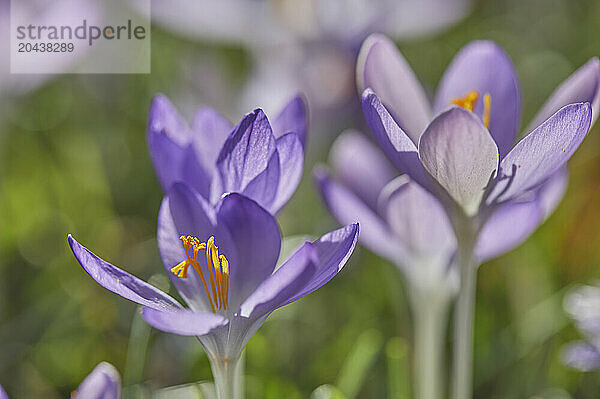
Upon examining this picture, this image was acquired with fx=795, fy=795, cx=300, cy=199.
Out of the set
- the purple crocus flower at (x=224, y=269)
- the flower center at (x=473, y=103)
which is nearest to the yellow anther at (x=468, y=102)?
the flower center at (x=473, y=103)

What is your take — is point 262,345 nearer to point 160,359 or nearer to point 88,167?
point 160,359

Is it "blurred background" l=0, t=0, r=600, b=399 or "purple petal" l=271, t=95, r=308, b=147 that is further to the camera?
"blurred background" l=0, t=0, r=600, b=399

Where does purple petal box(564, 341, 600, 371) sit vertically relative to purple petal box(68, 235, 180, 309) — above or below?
below

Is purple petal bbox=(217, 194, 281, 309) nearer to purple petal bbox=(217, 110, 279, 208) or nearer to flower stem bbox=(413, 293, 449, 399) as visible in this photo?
purple petal bbox=(217, 110, 279, 208)

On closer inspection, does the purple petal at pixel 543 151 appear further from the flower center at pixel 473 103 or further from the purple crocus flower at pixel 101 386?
the purple crocus flower at pixel 101 386

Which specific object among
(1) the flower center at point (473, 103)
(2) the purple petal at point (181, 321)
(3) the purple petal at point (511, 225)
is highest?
(1) the flower center at point (473, 103)

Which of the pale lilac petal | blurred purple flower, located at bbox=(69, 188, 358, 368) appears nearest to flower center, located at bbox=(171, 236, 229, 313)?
blurred purple flower, located at bbox=(69, 188, 358, 368)

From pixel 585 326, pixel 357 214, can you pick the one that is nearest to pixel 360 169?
pixel 357 214
